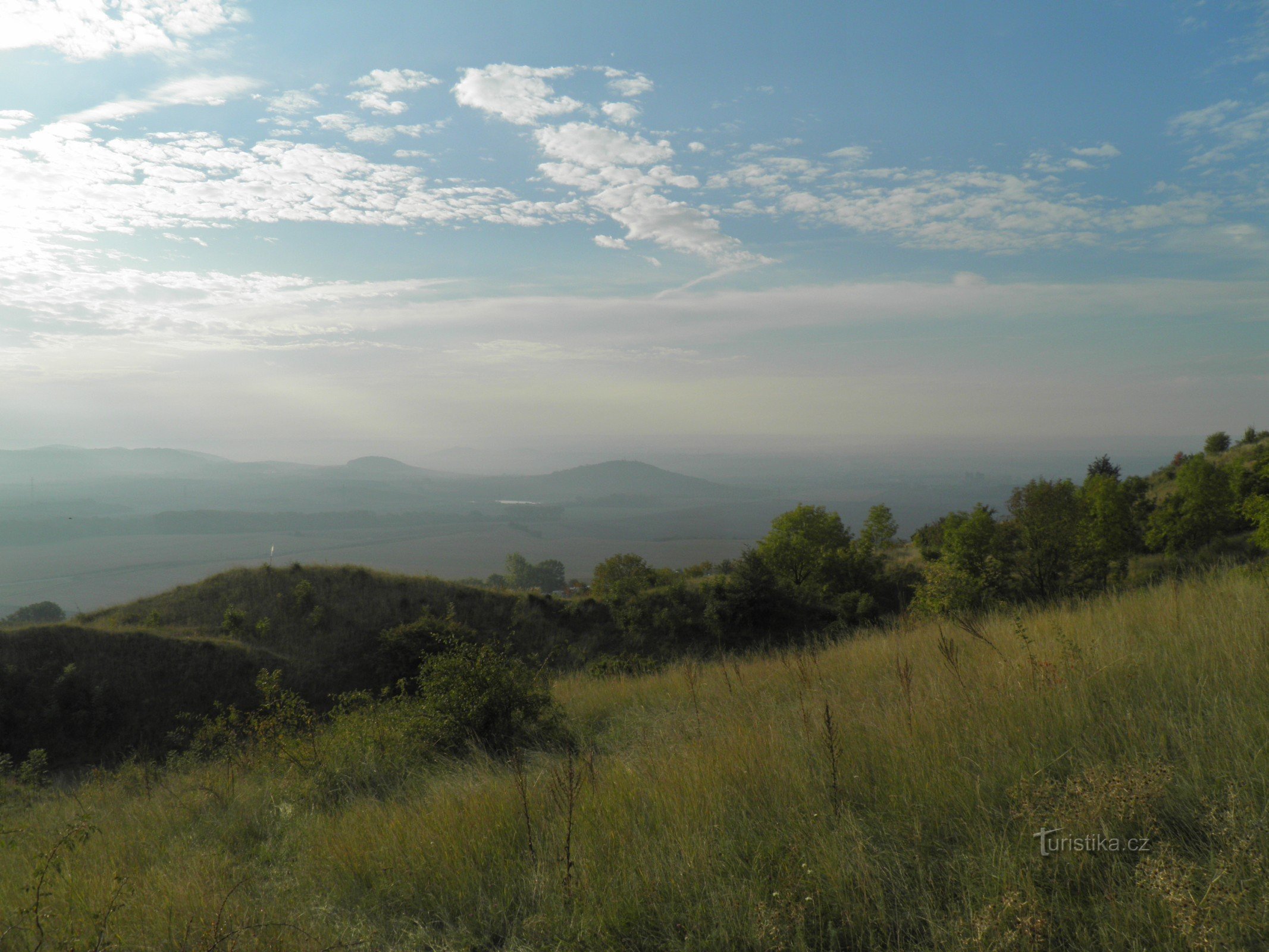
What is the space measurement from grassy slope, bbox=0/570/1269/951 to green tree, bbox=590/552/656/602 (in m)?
30.0

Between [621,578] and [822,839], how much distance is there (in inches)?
1359

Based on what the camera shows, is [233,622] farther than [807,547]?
No

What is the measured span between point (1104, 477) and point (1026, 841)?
1612 inches

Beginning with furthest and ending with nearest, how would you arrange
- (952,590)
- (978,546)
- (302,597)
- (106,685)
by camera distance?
(302,597)
(978,546)
(106,685)
(952,590)

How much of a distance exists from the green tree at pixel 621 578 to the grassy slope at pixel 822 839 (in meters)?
30.0

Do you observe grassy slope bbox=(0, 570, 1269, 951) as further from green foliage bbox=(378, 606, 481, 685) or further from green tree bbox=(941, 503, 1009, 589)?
green foliage bbox=(378, 606, 481, 685)

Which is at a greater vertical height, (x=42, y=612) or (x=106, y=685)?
(x=106, y=685)

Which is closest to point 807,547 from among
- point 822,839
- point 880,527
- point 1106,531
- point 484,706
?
point 1106,531

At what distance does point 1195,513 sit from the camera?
1144 inches

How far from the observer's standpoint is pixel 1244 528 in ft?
105

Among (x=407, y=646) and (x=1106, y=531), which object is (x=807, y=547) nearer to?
(x=1106, y=531)

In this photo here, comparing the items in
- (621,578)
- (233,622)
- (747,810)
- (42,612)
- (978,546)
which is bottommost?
(42,612)

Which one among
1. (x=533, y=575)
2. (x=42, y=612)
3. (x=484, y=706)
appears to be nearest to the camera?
(x=484, y=706)

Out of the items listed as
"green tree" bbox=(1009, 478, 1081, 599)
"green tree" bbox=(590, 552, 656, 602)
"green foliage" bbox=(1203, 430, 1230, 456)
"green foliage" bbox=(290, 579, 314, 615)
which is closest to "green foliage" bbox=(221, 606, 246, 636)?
"green foliage" bbox=(290, 579, 314, 615)
